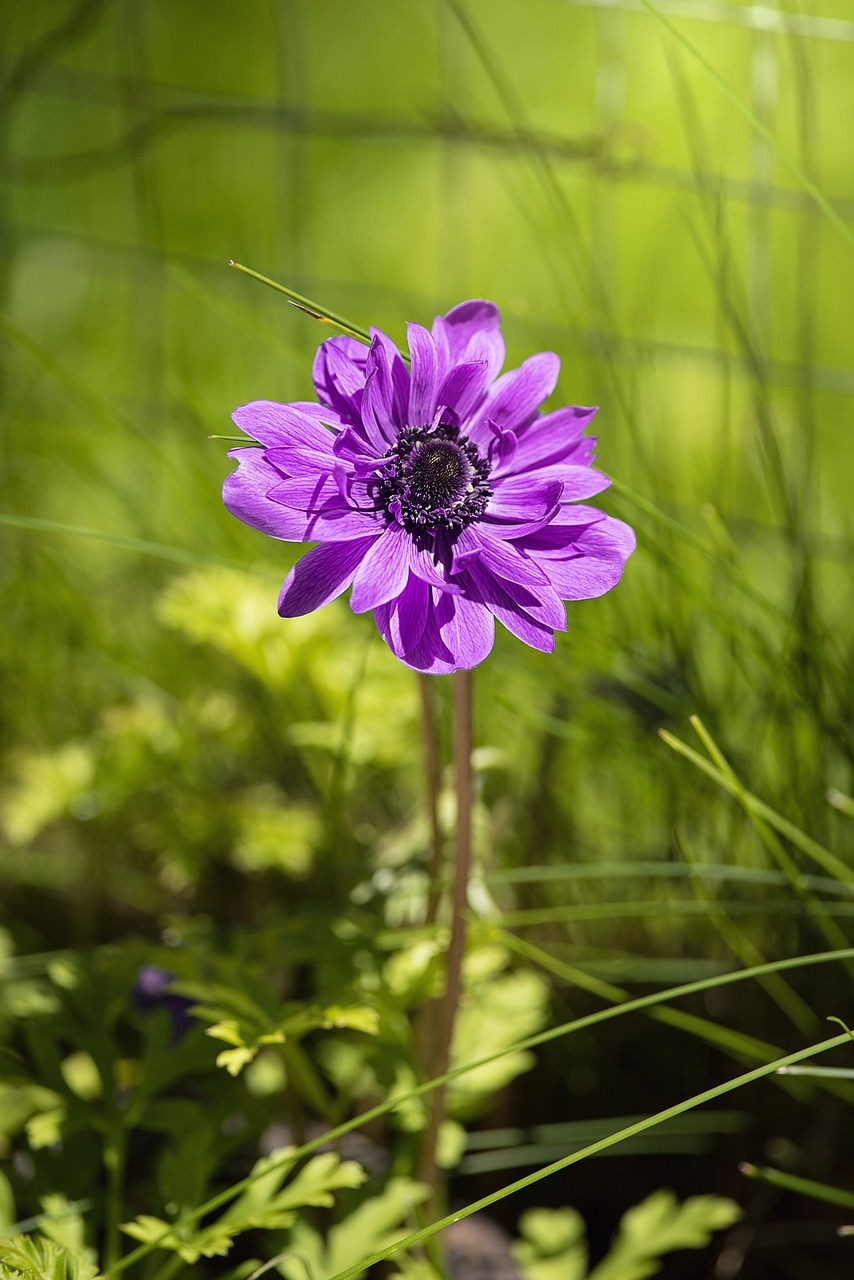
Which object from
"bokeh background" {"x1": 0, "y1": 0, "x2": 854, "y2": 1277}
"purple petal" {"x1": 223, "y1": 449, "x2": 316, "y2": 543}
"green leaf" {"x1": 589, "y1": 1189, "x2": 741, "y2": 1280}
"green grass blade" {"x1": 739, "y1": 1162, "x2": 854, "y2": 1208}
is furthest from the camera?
"bokeh background" {"x1": 0, "y1": 0, "x2": 854, "y2": 1277}

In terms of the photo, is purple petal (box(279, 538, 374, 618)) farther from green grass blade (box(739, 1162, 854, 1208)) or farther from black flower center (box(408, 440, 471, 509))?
green grass blade (box(739, 1162, 854, 1208))

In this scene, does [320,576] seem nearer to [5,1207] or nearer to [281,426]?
[281,426]

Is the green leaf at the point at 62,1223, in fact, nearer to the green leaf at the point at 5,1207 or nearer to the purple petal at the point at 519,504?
the green leaf at the point at 5,1207

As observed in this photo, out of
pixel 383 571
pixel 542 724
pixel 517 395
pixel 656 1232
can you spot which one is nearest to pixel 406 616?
pixel 383 571

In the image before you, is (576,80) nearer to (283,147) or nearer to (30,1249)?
(283,147)

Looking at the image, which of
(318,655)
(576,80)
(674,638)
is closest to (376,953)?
(318,655)

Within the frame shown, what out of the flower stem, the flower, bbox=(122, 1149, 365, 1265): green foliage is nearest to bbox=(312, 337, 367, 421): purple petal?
the flower
